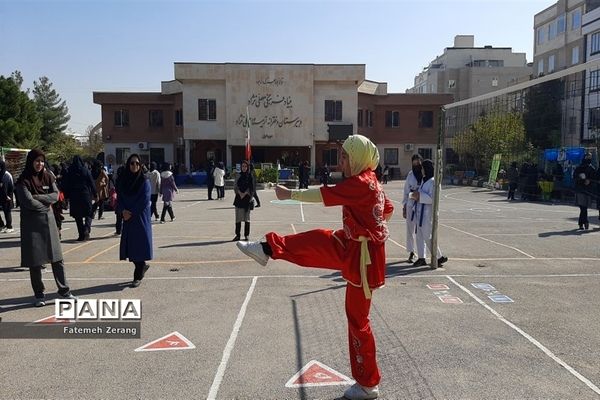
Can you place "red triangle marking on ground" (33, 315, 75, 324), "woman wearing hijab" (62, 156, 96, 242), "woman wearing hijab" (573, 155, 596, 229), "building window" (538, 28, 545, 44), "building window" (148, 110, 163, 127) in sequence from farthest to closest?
"building window" (538, 28, 545, 44) → "building window" (148, 110, 163, 127) → "woman wearing hijab" (573, 155, 596, 229) → "woman wearing hijab" (62, 156, 96, 242) → "red triangle marking on ground" (33, 315, 75, 324)

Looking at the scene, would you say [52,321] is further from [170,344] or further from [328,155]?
[328,155]

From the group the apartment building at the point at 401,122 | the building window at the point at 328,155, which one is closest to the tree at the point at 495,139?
the apartment building at the point at 401,122

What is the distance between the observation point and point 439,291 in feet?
24.5

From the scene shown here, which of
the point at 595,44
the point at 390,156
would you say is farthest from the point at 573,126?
the point at 390,156

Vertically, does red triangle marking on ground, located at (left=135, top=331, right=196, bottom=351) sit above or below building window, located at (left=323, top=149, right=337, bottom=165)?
below

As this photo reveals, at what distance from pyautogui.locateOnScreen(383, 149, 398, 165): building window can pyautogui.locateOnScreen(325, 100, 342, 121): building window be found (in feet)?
23.6

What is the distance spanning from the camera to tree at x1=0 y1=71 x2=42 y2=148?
34594mm

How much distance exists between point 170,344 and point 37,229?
8.75ft

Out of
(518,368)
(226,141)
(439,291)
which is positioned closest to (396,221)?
(439,291)

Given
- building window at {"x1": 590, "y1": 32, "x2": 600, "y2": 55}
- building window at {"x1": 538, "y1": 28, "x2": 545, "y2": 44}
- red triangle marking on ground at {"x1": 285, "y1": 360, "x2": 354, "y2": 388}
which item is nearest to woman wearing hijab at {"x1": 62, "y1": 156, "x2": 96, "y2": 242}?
red triangle marking on ground at {"x1": 285, "y1": 360, "x2": 354, "y2": 388}

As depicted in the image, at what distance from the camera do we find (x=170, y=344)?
5.35 metres

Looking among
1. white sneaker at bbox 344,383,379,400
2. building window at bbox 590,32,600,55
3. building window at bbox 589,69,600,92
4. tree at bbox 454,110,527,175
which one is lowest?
white sneaker at bbox 344,383,379,400

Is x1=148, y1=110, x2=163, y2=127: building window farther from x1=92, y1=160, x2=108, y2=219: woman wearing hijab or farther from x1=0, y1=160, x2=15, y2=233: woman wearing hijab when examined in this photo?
x1=0, y1=160, x2=15, y2=233: woman wearing hijab

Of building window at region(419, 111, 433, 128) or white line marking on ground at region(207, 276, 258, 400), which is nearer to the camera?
white line marking on ground at region(207, 276, 258, 400)
